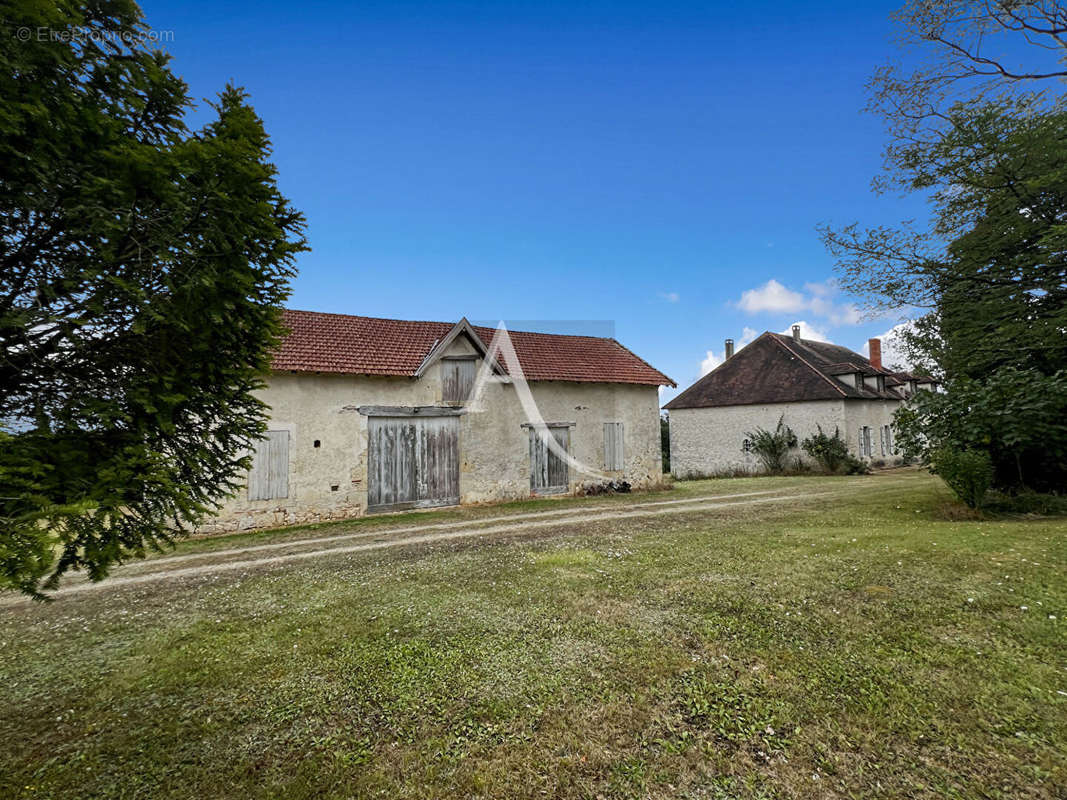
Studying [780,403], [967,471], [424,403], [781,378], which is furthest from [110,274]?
[781,378]

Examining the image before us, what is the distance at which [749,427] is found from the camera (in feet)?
85.0

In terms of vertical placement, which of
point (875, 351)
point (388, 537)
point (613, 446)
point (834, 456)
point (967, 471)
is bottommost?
point (388, 537)

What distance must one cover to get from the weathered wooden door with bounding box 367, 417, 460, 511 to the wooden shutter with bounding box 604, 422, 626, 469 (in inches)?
220

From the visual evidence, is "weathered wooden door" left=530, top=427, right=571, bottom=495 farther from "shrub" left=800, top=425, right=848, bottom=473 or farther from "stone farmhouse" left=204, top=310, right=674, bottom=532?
"shrub" left=800, top=425, right=848, bottom=473

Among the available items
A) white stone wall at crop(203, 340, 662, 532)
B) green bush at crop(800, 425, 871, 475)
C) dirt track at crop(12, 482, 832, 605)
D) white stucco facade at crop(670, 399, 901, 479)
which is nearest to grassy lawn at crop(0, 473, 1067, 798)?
dirt track at crop(12, 482, 832, 605)

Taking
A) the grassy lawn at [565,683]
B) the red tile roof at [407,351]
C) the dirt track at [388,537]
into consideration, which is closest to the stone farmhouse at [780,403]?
the red tile roof at [407,351]

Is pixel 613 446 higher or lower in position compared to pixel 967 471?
higher

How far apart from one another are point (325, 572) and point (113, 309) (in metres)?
4.98

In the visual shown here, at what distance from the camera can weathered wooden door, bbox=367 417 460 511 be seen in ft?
43.2

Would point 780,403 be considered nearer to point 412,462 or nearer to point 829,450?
point 829,450

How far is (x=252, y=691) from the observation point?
3.47m

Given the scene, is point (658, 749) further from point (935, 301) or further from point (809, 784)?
point (935, 301)

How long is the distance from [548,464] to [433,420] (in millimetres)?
4237

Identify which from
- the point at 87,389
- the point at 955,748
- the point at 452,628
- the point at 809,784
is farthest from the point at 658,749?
the point at 87,389
